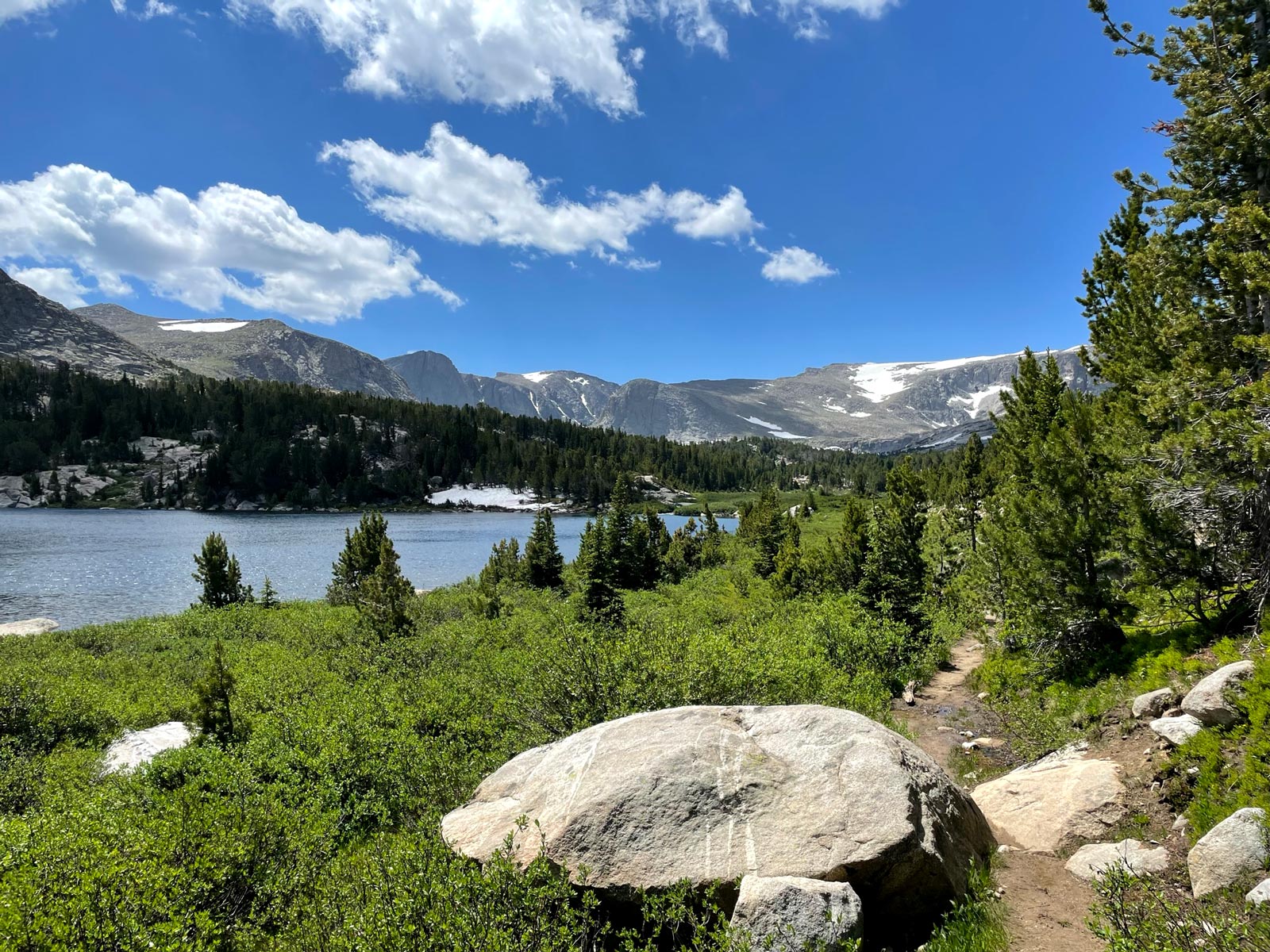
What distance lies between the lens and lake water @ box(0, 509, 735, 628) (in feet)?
173

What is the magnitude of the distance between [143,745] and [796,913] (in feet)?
64.8

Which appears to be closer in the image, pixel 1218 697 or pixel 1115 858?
pixel 1115 858

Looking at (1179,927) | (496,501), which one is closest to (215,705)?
(1179,927)

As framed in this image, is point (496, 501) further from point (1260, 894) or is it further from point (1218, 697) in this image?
point (1260, 894)

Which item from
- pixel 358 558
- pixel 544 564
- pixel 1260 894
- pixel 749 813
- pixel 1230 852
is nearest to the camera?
pixel 1260 894

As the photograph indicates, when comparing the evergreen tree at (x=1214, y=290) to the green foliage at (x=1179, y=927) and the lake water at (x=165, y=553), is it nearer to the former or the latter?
the green foliage at (x=1179, y=927)

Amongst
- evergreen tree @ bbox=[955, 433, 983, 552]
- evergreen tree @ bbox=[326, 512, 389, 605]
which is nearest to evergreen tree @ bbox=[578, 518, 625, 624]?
evergreen tree @ bbox=[326, 512, 389, 605]

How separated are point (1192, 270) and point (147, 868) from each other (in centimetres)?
2178

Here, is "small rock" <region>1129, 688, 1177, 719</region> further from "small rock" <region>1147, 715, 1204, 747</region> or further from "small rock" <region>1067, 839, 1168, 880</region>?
"small rock" <region>1067, 839, 1168, 880</region>

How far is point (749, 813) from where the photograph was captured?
25.1ft

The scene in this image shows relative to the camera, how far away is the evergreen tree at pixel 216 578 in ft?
153

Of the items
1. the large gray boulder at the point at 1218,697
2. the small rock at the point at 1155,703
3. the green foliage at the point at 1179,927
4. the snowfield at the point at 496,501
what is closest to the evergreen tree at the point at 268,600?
the small rock at the point at 1155,703

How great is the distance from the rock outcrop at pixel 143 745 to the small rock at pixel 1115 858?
1920 cm

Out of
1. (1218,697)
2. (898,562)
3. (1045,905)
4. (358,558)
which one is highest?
(1218,697)
